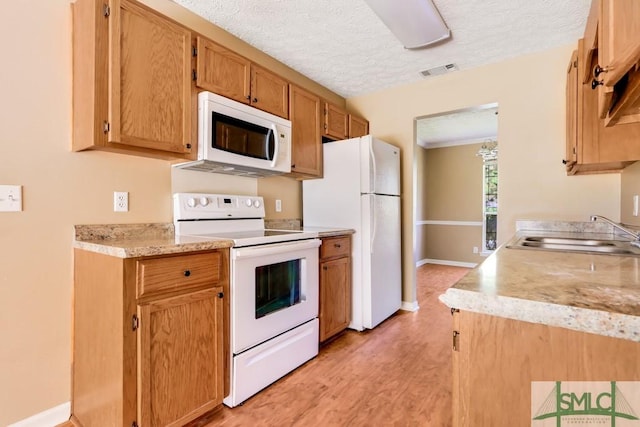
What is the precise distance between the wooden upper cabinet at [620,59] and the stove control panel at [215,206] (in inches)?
79.6

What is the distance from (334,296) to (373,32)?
6.68 feet

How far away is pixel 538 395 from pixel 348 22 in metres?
2.34

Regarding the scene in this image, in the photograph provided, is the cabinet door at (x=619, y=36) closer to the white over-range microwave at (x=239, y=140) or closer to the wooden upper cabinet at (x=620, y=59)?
the wooden upper cabinet at (x=620, y=59)

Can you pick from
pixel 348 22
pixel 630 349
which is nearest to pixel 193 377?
pixel 630 349

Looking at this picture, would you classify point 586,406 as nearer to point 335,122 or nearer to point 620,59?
point 620,59

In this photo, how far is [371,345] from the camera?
2.55 meters

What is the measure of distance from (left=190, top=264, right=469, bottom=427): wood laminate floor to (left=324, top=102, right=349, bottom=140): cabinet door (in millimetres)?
1825

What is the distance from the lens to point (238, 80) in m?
2.12

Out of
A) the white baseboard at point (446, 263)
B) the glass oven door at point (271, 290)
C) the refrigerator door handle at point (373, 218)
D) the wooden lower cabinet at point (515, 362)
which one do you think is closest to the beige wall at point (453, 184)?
the white baseboard at point (446, 263)

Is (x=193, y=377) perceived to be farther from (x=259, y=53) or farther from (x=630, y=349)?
(x=259, y=53)

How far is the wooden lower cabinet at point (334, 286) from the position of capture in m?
2.47

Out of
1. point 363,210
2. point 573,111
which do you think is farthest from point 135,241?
point 573,111

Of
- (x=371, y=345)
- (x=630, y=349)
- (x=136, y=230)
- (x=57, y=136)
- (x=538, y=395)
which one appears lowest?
(x=371, y=345)

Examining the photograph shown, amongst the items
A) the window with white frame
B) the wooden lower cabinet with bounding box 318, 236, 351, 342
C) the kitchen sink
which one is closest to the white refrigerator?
the wooden lower cabinet with bounding box 318, 236, 351, 342
